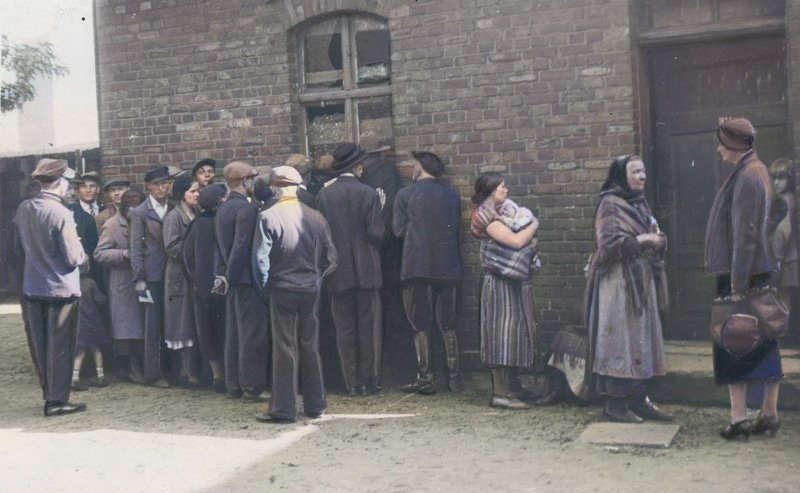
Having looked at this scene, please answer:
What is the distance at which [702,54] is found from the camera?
25.1 ft

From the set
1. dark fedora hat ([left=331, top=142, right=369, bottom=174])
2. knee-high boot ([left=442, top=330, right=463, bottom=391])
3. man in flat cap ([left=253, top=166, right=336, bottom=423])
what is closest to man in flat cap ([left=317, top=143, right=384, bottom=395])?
dark fedora hat ([left=331, top=142, right=369, bottom=174])

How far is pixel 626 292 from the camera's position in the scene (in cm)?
658

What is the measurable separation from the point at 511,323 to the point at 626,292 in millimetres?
1045

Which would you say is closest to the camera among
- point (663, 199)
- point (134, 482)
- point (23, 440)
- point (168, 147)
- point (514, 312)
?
point (134, 482)

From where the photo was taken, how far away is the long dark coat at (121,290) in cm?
898

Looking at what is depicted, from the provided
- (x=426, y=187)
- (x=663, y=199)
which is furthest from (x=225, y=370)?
(x=663, y=199)

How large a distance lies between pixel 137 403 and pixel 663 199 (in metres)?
4.68

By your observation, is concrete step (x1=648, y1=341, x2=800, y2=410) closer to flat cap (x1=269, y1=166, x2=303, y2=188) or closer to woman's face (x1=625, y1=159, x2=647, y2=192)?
woman's face (x1=625, y1=159, x2=647, y2=192)

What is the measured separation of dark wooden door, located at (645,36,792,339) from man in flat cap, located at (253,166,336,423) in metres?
2.88

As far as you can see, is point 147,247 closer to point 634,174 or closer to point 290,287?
point 290,287

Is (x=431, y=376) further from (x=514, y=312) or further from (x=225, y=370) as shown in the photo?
(x=225, y=370)

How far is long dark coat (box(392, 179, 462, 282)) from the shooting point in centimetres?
788

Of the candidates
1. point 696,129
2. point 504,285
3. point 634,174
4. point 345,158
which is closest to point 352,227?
point 345,158

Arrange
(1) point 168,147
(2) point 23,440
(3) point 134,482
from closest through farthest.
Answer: (3) point 134,482 → (2) point 23,440 → (1) point 168,147
